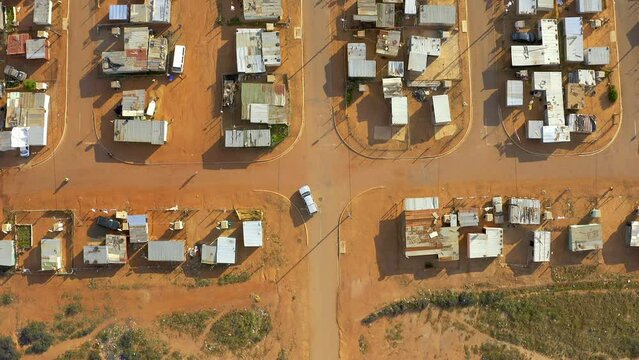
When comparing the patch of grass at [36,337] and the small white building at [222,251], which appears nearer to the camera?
the patch of grass at [36,337]

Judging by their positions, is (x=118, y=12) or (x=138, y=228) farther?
(x=118, y=12)

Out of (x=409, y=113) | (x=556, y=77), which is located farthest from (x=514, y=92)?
(x=409, y=113)

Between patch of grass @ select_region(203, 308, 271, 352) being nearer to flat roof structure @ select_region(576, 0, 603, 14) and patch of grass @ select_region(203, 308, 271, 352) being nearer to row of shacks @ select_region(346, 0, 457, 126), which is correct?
row of shacks @ select_region(346, 0, 457, 126)

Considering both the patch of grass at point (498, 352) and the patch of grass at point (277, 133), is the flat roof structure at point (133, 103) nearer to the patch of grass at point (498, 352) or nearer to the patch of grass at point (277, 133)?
the patch of grass at point (277, 133)

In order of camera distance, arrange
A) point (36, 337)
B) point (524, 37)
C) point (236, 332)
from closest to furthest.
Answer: point (36, 337) < point (236, 332) < point (524, 37)

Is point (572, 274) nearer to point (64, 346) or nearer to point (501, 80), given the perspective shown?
point (501, 80)

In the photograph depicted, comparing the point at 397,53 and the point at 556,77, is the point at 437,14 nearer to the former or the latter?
the point at 397,53

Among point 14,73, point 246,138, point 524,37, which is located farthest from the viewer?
point 524,37

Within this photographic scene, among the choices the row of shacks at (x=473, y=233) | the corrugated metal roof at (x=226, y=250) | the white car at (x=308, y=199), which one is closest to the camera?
the corrugated metal roof at (x=226, y=250)

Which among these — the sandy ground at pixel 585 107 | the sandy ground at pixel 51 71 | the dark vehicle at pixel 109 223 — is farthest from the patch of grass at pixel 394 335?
the sandy ground at pixel 51 71
